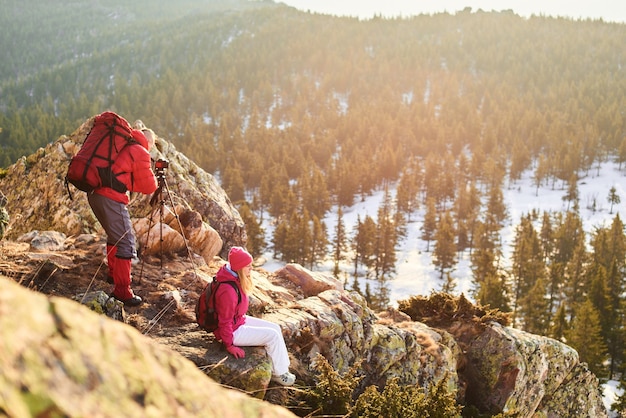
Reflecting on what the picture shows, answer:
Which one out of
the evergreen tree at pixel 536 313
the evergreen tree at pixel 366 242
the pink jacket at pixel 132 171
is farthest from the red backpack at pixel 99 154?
the evergreen tree at pixel 366 242

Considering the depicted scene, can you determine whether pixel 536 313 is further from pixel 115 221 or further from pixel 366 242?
pixel 115 221

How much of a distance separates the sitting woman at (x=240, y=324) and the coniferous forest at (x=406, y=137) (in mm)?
34104

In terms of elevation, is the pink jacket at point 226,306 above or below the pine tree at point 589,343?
above

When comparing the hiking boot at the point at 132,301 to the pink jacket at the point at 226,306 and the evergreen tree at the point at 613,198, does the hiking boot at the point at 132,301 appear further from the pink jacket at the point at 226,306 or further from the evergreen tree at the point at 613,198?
the evergreen tree at the point at 613,198

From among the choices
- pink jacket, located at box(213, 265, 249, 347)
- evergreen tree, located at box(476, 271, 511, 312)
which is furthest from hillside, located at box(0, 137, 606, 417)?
evergreen tree, located at box(476, 271, 511, 312)

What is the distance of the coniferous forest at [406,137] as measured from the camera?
5556 centimetres

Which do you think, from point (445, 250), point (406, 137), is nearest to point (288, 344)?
point (445, 250)

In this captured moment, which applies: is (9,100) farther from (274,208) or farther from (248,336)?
(248,336)

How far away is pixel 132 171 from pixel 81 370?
4.54 m

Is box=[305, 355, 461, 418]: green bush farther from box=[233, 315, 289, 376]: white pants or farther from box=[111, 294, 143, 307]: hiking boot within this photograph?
box=[111, 294, 143, 307]: hiking boot

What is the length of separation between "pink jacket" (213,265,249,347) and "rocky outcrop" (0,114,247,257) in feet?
15.5

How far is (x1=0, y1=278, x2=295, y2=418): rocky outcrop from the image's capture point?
1499mm

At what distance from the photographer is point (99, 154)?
18.7 ft

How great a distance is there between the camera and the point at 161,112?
435 ft
